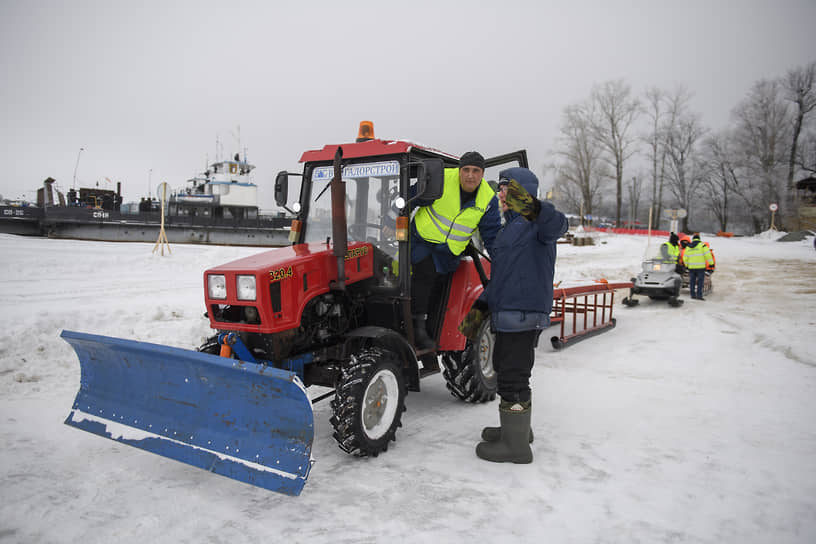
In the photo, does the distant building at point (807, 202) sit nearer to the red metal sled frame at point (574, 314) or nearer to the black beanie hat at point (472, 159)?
the red metal sled frame at point (574, 314)

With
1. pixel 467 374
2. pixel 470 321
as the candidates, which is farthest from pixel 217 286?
pixel 467 374

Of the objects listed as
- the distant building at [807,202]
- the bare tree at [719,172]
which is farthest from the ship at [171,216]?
the bare tree at [719,172]

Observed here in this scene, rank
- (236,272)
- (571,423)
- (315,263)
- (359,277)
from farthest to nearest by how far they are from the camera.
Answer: (571,423) < (359,277) < (315,263) < (236,272)

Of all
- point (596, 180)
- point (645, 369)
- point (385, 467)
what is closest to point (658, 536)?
point (385, 467)

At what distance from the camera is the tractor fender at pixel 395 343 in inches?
133

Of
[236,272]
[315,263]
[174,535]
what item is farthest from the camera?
[315,263]

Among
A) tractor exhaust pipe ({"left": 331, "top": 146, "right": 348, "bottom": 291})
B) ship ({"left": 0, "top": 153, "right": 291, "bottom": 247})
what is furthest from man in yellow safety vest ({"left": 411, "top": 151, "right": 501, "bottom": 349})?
ship ({"left": 0, "top": 153, "right": 291, "bottom": 247})

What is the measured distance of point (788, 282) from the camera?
1323 cm

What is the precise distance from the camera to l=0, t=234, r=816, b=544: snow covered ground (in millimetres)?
2475

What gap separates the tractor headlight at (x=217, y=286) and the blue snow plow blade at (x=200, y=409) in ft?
1.44

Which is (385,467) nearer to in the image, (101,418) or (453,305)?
(453,305)

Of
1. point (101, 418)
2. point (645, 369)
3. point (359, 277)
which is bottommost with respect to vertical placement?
point (645, 369)

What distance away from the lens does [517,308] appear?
10.5ft

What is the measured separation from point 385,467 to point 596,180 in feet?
158
